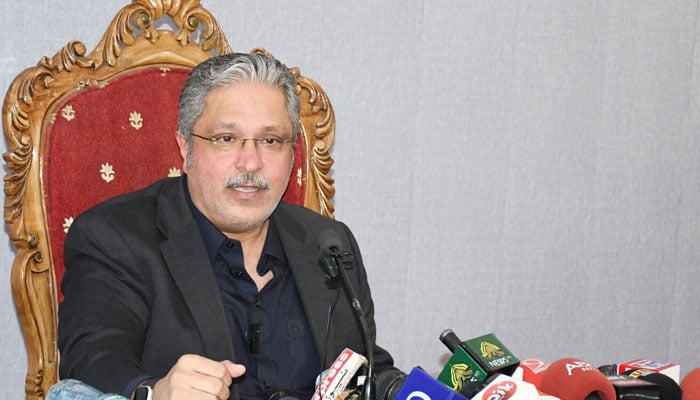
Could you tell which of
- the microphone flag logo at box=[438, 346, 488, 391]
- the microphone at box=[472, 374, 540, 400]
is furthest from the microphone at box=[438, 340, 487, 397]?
the microphone at box=[472, 374, 540, 400]

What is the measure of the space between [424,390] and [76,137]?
4.33ft

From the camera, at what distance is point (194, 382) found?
1.69 m

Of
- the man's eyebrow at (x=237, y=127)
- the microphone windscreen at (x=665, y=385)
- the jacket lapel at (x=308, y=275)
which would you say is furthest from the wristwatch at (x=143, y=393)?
the microphone windscreen at (x=665, y=385)

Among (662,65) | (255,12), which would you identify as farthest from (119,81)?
(662,65)

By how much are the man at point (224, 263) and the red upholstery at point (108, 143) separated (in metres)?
0.09

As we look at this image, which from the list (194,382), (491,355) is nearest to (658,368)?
(491,355)

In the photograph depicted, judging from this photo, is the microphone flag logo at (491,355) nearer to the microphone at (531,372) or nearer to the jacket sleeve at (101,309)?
the microphone at (531,372)

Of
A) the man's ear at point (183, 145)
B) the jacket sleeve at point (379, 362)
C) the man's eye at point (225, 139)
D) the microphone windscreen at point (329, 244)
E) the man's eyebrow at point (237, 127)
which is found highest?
the man's eyebrow at point (237, 127)

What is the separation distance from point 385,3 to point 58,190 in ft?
5.64

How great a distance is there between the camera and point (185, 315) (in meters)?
2.32

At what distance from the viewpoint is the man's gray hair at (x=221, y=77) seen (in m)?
2.49

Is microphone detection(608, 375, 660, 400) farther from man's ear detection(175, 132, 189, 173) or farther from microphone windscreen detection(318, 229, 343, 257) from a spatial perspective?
man's ear detection(175, 132, 189, 173)

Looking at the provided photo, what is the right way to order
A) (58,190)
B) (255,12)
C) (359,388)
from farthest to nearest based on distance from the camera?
(255,12) → (58,190) → (359,388)

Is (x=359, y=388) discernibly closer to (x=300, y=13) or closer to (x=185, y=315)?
(x=185, y=315)
